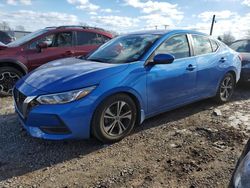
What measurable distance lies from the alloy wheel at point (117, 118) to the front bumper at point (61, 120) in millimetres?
296

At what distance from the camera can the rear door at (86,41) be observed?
730cm

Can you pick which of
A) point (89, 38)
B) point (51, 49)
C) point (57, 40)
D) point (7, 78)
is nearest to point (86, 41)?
point (89, 38)

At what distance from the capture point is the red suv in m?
6.30

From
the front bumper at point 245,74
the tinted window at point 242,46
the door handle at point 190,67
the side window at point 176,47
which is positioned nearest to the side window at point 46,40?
the side window at point 176,47

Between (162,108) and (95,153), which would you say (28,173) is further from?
(162,108)

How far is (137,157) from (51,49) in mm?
4258

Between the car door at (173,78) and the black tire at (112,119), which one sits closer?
the black tire at (112,119)

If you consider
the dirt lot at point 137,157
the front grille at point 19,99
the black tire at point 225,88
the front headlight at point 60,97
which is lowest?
the dirt lot at point 137,157

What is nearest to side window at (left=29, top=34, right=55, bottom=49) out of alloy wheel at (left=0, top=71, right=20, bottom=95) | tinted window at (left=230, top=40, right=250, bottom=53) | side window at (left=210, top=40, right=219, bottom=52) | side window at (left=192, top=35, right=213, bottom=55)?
alloy wheel at (left=0, top=71, right=20, bottom=95)

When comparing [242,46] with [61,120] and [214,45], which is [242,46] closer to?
[214,45]

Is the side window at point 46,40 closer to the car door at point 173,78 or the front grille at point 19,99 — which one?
the front grille at point 19,99

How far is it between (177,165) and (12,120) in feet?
9.69

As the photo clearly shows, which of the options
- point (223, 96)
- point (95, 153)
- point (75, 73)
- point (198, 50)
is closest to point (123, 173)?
point (95, 153)

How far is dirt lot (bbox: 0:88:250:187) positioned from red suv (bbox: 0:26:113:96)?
1639 millimetres
